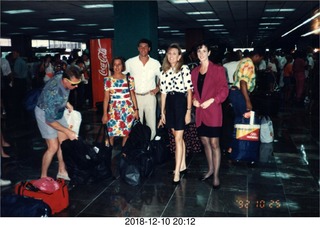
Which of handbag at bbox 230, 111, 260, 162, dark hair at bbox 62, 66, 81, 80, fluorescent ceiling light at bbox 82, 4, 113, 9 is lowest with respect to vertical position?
handbag at bbox 230, 111, 260, 162

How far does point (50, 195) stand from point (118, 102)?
1.63 metres

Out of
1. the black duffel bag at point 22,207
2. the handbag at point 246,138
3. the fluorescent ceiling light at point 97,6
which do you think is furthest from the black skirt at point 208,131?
the fluorescent ceiling light at point 97,6

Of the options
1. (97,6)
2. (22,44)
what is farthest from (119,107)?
(22,44)

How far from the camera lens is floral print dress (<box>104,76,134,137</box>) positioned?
452 cm

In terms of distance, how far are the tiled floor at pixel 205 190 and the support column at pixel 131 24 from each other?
2.06 m

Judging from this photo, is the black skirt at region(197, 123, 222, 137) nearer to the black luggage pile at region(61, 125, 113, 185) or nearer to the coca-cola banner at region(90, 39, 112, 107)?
the black luggage pile at region(61, 125, 113, 185)

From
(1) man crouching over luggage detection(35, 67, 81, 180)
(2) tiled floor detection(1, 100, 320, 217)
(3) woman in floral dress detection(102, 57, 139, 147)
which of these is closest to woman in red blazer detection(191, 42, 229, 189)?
(2) tiled floor detection(1, 100, 320, 217)

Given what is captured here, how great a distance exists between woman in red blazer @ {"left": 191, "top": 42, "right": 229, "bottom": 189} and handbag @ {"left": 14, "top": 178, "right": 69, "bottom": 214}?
157 centimetres

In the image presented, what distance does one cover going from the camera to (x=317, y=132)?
271 inches

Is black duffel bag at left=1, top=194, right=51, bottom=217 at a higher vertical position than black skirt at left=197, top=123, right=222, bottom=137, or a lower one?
lower

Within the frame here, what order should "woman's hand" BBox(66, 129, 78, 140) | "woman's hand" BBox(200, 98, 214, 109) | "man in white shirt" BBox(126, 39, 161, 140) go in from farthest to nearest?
"man in white shirt" BBox(126, 39, 161, 140) → "woman's hand" BBox(200, 98, 214, 109) → "woman's hand" BBox(66, 129, 78, 140)

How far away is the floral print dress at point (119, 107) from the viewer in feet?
14.8

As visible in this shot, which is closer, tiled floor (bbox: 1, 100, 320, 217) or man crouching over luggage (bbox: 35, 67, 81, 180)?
tiled floor (bbox: 1, 100, 320, 217)

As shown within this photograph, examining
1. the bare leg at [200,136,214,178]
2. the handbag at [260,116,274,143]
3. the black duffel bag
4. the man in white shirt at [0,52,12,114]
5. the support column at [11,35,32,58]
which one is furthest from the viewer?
the support column at [11,35,32,58]
